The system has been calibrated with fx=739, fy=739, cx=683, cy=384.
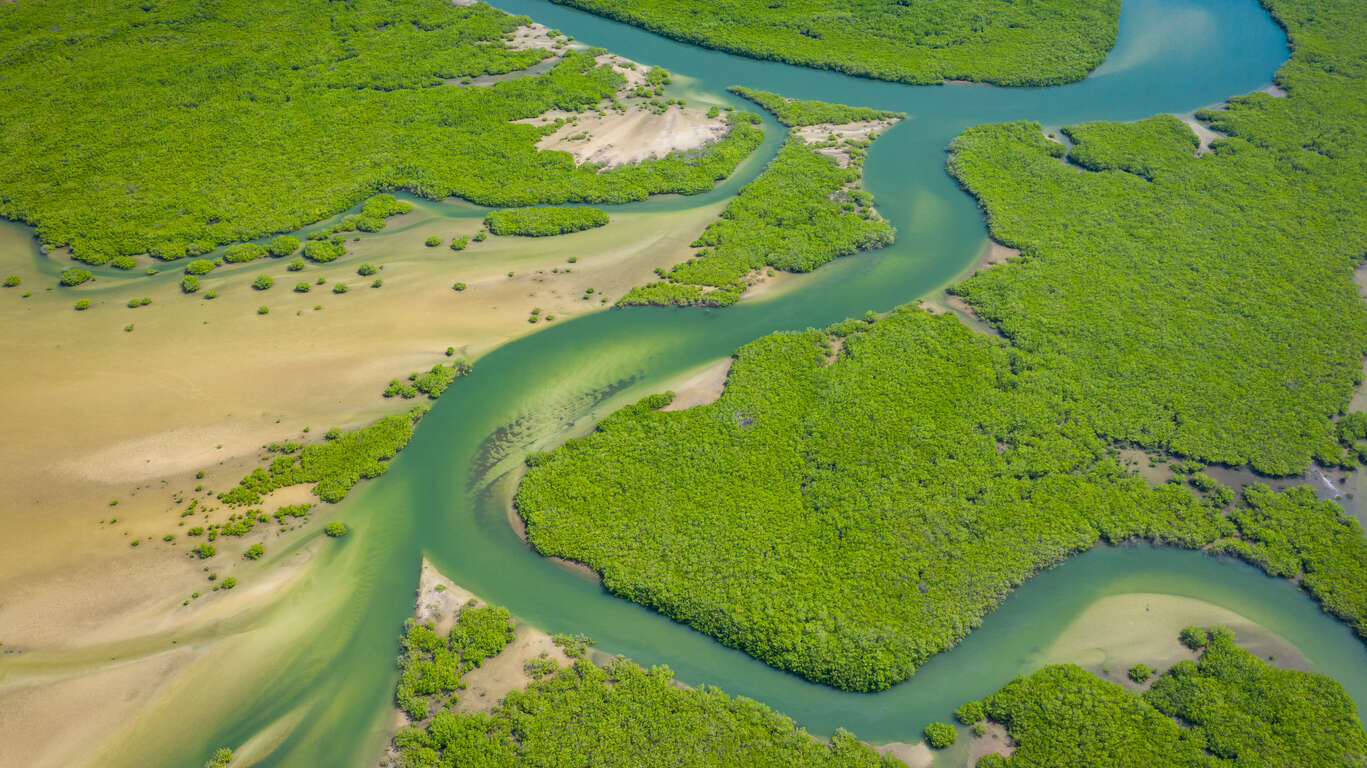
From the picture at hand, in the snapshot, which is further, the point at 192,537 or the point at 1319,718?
the point at 192,537

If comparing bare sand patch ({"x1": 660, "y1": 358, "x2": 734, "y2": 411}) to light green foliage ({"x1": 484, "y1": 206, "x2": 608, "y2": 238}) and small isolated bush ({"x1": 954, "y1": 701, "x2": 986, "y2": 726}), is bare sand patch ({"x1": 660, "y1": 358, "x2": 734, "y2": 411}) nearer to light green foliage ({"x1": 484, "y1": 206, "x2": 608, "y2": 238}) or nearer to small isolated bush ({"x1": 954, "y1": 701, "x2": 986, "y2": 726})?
light green foliage ({"x1": 484, "y1": 206, "x2": 608, "y2": 238})

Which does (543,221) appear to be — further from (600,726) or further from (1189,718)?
(1189,718)

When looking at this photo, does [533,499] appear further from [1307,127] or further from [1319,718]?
[1307,127]

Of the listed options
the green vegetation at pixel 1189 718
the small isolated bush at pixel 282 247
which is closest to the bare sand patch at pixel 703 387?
the green vegetation at pixel 1189 718

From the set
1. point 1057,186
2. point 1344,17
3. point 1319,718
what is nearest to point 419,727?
point 1319,718

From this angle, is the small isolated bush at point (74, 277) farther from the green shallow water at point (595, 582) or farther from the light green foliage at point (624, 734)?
the light green foliage at point (624, 734)

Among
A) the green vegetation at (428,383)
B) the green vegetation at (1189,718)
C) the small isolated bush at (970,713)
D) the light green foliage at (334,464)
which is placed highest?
the green vegetation at (428,383)

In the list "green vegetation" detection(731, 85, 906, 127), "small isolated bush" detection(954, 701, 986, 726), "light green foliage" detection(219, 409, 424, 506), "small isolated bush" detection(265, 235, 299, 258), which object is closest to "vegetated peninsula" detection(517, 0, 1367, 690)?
"small isolated bush" detection(954, 701, 986, 726)
